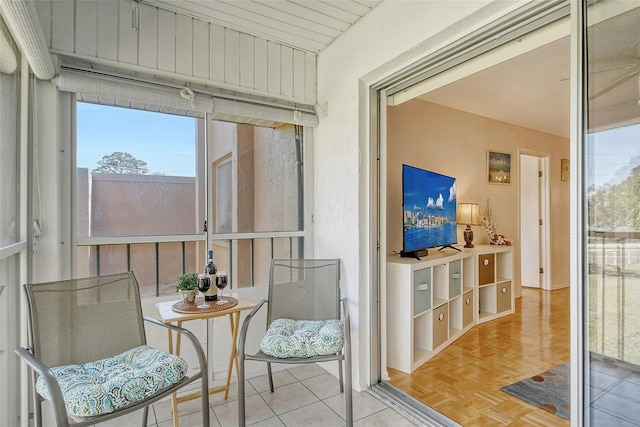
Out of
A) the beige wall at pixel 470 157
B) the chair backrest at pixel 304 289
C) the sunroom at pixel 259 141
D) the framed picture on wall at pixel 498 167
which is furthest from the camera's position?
the framed picture on wall at pixel 498 167

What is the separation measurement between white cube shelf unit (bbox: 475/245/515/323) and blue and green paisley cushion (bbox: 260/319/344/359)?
7.56 feet

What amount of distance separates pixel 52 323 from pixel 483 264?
3732mm

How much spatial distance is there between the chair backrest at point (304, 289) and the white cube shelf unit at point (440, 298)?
1.87 ft

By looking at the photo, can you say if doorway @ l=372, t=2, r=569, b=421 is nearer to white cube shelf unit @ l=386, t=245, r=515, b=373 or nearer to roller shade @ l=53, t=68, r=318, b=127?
white cube shelf unit @ l=386, t=245, r=515, b=373

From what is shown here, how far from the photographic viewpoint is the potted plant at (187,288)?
2.02m

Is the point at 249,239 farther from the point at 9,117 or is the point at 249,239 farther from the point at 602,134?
the point at 602,134

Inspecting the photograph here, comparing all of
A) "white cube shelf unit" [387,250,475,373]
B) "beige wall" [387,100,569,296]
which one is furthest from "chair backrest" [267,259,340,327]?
"beige wall" [387,100,569,296]

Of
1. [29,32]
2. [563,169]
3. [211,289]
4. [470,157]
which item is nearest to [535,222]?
[563,169]

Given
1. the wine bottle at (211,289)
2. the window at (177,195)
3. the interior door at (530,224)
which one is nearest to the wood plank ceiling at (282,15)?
the window at (177,195)

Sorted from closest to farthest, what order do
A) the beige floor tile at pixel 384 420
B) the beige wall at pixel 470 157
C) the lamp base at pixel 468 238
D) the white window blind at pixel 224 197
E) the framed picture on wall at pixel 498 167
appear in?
the beige floor tile at pixel 384 420 → the white window blind at pixel 224 197 → the beige wall at pixel 470 157 → the lamp base at pixel 468 238 → the framed picture on wall at pixel 498 167

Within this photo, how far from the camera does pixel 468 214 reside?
3979mm

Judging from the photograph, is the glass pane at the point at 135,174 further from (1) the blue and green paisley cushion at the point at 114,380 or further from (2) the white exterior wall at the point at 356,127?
(2) the white exterior wall at the point at 356,127

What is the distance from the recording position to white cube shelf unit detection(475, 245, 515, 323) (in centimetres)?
375

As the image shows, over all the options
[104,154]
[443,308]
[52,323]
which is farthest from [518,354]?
[104,154]
